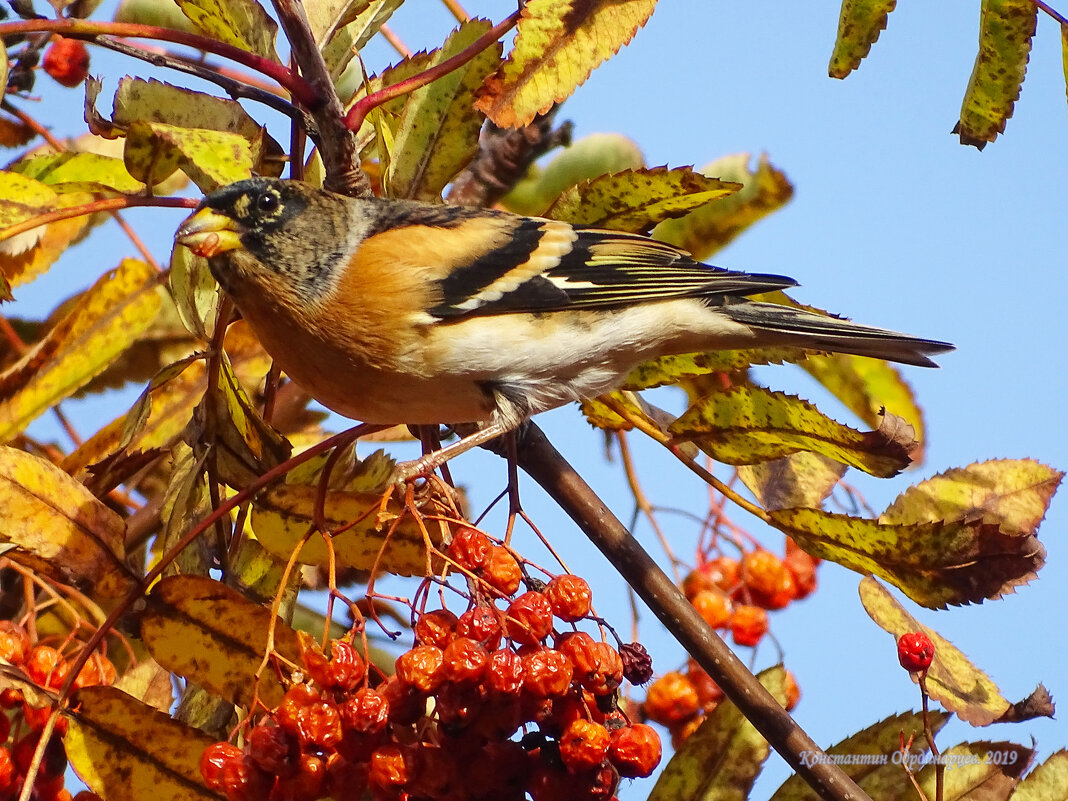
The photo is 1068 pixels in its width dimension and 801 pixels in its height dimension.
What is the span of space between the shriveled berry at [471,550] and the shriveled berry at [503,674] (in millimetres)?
206

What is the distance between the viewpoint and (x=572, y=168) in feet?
12.1

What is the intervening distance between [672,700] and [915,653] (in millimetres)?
1025

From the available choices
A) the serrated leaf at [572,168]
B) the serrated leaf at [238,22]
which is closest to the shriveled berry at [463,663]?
the serrated leaf at [238,22]

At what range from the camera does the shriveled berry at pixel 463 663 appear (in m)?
1.92

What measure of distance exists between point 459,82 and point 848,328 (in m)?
1.11

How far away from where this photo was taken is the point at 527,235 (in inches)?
121

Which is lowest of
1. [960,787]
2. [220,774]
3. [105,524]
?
[960,787]

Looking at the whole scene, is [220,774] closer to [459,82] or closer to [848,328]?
[459,82]

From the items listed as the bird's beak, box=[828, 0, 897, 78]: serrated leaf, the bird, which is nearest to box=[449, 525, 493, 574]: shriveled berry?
the bird

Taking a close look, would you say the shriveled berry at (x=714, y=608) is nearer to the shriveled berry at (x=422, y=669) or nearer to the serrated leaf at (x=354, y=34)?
the shriveled berry at (x=422, y=669)

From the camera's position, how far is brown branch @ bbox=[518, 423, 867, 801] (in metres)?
2.39

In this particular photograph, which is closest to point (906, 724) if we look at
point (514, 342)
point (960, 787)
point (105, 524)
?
point (960, 787)

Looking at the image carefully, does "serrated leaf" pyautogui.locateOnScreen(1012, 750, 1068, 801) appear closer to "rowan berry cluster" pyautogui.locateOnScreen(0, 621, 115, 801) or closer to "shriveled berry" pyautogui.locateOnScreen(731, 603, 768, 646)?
"shriveled berry" pyautogui.locateOnScreen(731, 603, 768, 646)

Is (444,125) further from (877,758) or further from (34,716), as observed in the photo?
(877,758)
